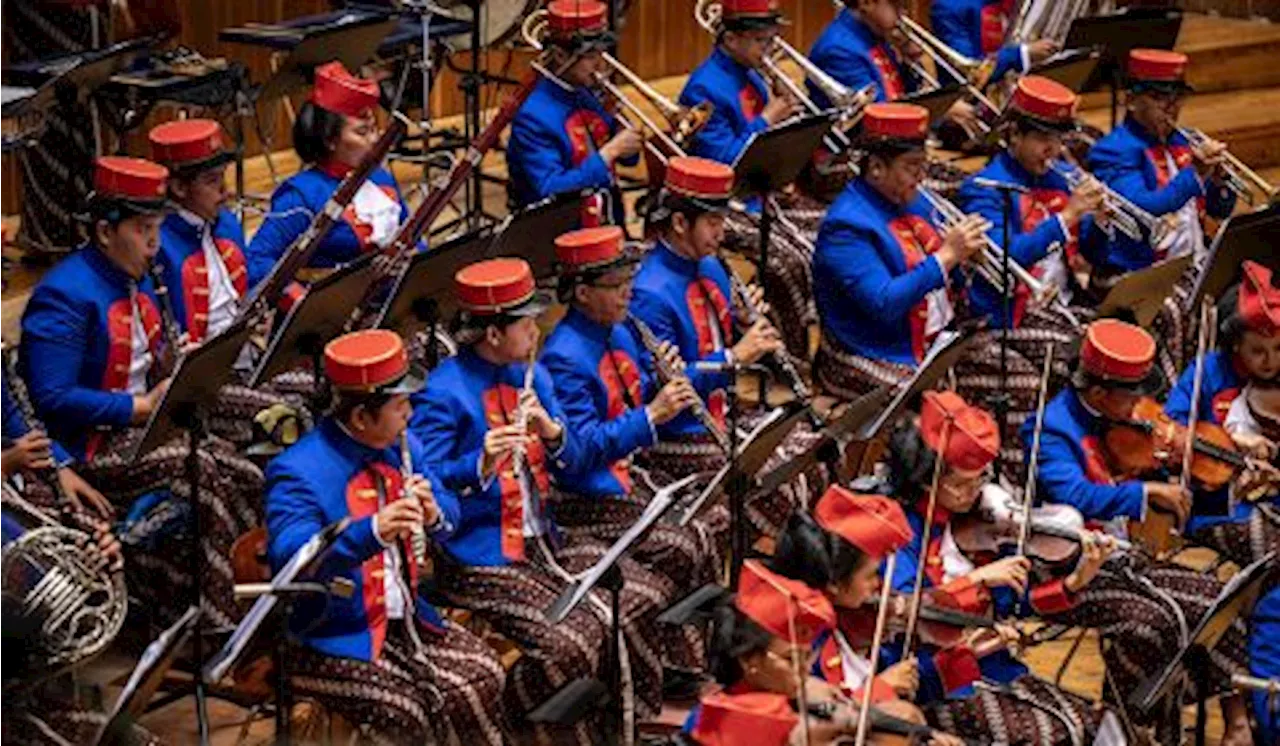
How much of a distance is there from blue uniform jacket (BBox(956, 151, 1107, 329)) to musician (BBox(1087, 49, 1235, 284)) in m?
0.38

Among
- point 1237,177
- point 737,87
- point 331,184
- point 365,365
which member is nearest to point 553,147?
point 737,87

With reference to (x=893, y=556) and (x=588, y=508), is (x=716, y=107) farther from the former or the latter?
(x=893, y=556)

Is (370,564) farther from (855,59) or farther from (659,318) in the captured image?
(855,59)

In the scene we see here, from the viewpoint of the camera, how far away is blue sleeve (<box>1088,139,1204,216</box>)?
981cm

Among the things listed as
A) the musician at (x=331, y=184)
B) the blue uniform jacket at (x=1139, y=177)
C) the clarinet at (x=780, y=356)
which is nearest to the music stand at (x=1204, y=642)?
the clarinet at (x=780, y=356)

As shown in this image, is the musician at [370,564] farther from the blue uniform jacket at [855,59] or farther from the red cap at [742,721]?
the blue uniform jacket at [855,59]

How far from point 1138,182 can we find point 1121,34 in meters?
1.09

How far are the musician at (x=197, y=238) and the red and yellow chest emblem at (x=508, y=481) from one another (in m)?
1.01

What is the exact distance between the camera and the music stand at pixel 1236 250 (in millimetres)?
8570

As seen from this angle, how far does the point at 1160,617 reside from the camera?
7.47m

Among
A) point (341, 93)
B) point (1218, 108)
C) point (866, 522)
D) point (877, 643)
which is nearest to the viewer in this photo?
point (877, 643)

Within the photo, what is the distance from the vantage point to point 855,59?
10.3m

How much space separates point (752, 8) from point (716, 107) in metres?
0.36

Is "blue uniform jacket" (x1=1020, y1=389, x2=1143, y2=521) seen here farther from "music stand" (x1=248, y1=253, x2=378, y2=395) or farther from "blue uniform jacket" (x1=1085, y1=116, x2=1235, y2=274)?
"blue uniform jacket" (x1=1085, y1=116, x2=1235, y2=274)
